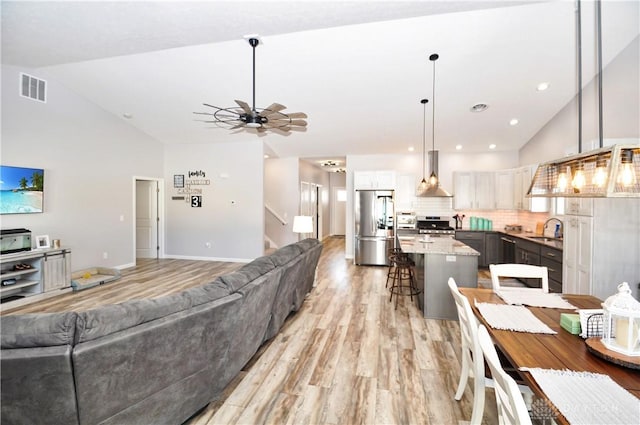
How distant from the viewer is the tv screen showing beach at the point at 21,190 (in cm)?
434

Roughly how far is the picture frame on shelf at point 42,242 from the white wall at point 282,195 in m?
4.83

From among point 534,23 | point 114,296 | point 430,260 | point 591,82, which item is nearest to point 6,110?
point 114,296

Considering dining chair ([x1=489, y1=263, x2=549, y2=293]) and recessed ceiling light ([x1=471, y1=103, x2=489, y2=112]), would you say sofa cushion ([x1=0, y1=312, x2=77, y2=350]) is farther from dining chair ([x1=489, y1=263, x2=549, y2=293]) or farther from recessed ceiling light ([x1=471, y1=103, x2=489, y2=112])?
recessed ceiling light ([x1=471, y1=103, x2=489, y2=112])

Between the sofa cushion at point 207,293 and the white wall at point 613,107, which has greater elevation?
the white wall at point 613,107

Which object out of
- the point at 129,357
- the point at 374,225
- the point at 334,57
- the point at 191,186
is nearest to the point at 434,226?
the point at 374,225

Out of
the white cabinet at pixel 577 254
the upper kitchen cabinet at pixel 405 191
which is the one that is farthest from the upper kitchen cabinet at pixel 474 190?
the white cabinet at pixel 577 254

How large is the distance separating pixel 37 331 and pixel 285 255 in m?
2.05

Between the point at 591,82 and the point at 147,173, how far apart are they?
8.70m

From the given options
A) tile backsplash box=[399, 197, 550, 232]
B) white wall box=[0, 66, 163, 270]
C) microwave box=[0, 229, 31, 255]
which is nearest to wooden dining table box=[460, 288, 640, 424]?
tile backsplash box=[399, 197, 550, 232]

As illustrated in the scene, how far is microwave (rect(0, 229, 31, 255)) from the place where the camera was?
425cm

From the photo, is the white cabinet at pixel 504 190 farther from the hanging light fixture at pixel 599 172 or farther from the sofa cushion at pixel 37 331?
the sofa cushion at pixel 37 331

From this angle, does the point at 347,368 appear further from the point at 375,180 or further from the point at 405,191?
the point at 405,191

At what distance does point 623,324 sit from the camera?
1420 mm

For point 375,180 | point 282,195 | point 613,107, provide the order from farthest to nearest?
1. point 282,195
2. point 375,180
3. point 613,107
